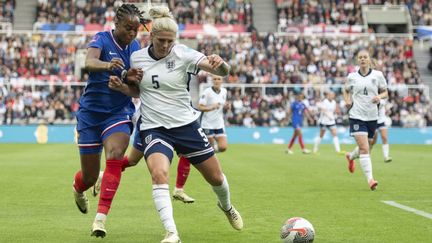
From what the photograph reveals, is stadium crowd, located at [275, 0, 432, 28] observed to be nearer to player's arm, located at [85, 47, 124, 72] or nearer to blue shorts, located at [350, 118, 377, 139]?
blue shorts, located at [350, 118, 377, 139]

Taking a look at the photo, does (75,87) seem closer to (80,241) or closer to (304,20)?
(304,20)

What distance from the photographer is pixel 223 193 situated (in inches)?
340

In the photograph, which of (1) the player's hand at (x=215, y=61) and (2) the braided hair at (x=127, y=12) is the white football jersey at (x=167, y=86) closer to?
(1) the player's hand at (x=215, y=61)

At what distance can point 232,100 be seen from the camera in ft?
129

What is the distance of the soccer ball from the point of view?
7.79 metres

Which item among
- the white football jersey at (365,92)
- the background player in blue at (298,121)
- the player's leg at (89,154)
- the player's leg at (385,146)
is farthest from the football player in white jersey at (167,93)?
the background player in blue at (298,121)

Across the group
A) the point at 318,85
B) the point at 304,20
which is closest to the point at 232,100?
the point at 318,85

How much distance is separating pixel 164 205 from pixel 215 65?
1.42m

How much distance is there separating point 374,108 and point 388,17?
35815mm

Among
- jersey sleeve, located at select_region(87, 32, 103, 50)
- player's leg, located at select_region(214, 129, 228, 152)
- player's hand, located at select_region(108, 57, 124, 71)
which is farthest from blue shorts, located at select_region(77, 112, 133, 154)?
player's leg, located at select_region(214, 129, 228, 152)

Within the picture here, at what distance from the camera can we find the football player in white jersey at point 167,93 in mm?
7934

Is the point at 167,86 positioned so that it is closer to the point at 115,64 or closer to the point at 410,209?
the point at 115,64

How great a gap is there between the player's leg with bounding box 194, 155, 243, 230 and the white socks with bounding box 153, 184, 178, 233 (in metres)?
0.70

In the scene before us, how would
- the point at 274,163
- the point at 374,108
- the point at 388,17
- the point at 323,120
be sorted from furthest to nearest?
the point at 388,17
the point at 323,120
the point at 274,163
the point at 374,108
